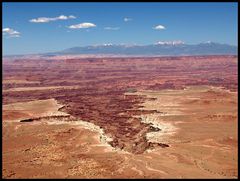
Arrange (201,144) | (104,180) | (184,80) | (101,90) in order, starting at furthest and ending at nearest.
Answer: (184,80) → (101,90) → (201,144) → (104,180)

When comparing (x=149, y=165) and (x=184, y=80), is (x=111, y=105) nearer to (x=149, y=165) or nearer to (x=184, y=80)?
(x=149, y=165)

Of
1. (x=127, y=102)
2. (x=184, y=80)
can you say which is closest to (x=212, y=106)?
(x=127, y=102)

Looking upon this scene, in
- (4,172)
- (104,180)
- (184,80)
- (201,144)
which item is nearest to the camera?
(104,180)

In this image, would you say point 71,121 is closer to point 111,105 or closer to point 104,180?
point 111,105

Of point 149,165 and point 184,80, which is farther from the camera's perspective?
point 184,80

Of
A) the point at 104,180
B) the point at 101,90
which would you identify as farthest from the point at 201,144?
the point at 101,90

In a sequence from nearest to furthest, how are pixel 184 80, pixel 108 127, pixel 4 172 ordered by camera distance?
pixel 4 172 < pixel 108 127 < pixel 184 80

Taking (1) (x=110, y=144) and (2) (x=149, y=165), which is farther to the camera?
(1) (x=110, y=144)

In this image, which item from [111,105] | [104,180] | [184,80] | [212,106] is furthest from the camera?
[184,80]
